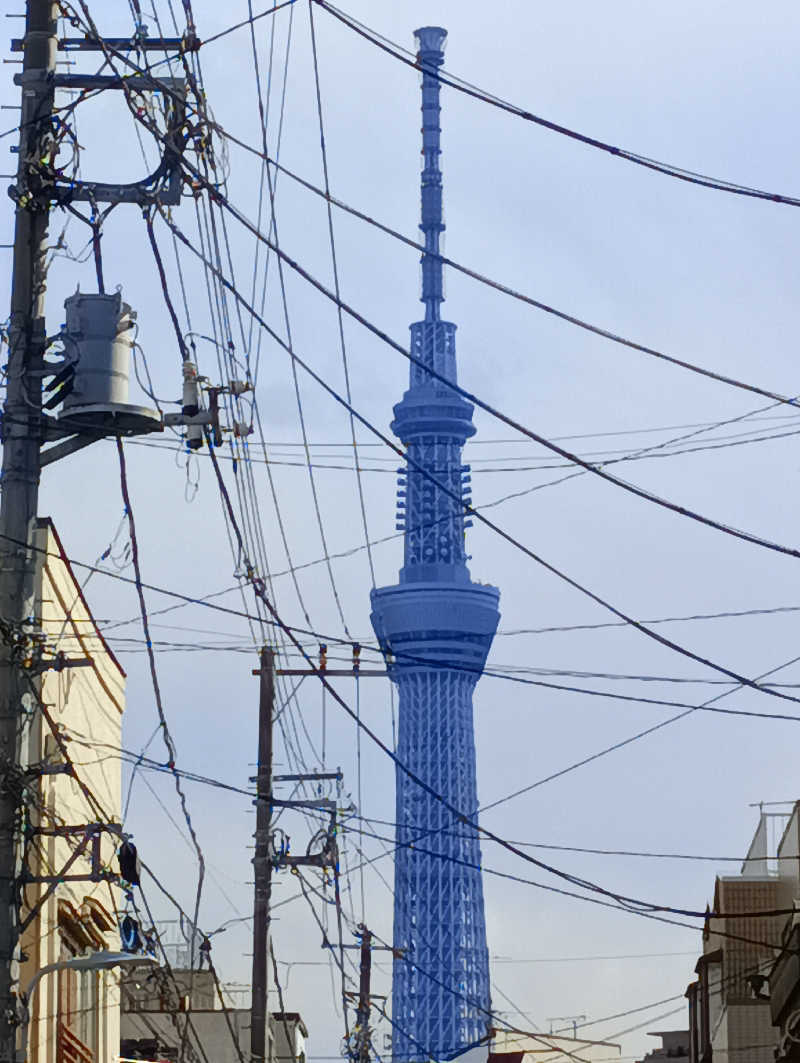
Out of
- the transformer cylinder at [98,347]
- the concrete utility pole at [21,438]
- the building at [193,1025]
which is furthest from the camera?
the building at [193,1025]

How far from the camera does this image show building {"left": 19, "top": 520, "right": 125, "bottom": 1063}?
A: 2359cm

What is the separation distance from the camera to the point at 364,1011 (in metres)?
52.3

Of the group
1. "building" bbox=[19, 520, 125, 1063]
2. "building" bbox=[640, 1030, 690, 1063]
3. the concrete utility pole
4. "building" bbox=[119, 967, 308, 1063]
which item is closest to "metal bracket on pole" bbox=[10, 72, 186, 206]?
the concrete utility pole

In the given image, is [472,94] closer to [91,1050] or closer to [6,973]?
[6,973]

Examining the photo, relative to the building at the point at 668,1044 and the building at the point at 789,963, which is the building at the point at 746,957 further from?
the building at the point at 668,1044

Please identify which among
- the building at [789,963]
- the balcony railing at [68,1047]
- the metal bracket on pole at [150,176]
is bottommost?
the balcony railing at [68,1047]

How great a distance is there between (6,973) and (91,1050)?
15621 millimetres

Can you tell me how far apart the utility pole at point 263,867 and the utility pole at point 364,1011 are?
18036 millimetres

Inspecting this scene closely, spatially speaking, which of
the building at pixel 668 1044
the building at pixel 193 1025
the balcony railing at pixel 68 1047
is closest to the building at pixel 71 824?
the balcony railing at pixel 68 1047

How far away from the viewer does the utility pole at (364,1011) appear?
2048 inches

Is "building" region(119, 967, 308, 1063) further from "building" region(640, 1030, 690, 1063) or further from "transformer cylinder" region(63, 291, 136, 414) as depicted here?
"transformer cylinder" region(63, 291, 136, 414)

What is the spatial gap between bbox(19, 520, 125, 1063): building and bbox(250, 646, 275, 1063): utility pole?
6.31 feet

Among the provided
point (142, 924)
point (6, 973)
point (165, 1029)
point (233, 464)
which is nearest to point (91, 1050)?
point (142, 924)

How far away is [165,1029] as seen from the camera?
190ft
